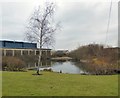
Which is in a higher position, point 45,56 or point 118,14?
point 118,14

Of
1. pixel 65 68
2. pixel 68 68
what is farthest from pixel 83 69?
pixel 65 68

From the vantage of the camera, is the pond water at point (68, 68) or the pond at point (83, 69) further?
the pond water at point (68, 68)

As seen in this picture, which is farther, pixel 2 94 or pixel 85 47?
pixel 85 47

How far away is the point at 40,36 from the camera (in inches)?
699

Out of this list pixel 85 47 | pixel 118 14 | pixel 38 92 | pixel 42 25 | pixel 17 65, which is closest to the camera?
pixel 38 92

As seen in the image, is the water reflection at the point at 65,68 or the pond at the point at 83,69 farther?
the water reflection at the point at 65,68

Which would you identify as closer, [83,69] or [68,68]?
[83,69]

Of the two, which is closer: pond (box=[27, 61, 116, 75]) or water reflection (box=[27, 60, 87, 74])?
pond (box=[27, 61, 116, 75])

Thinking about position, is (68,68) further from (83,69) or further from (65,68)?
(83,69)

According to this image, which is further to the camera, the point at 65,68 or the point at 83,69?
the point at 65,68

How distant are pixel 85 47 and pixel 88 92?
55.4 meters

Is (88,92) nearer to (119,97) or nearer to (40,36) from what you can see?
(119,97)

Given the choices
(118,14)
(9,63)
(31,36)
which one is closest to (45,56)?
(9,63)

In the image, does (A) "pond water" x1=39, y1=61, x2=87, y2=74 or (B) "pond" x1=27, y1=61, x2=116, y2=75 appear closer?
(B) "pond" x1=27, y1=61, x2=116, y2=75
